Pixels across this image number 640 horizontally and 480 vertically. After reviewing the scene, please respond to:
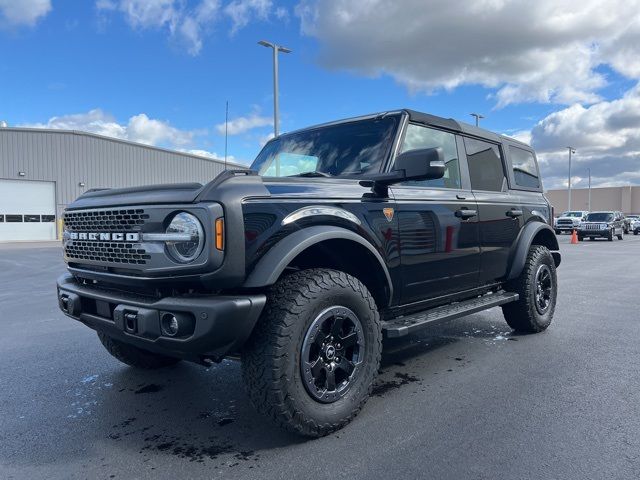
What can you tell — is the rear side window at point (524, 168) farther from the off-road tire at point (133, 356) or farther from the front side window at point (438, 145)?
the off-road tire at point (133, 356)

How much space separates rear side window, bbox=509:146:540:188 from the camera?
17.3ft

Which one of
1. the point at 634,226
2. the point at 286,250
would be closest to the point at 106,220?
the point at 286,250

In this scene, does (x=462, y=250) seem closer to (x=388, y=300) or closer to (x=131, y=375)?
(x=388, y=300)

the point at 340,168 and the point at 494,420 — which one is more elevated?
the point at 340,168

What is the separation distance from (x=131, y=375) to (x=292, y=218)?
7.26 feet

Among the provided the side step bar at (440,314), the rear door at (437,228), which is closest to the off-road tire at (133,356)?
the side step bar at (440,314)

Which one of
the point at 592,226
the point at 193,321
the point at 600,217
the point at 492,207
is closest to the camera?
the point at 193,321

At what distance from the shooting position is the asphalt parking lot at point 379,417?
2.51 meters

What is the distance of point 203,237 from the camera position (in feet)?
8.14

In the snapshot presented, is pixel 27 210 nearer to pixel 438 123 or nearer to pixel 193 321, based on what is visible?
pixel 438 123

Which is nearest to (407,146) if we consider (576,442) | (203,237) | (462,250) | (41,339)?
(462,250)

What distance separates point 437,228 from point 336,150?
1.00 metres

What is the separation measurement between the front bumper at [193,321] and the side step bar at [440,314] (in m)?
1.15

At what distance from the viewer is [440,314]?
12.3ft
